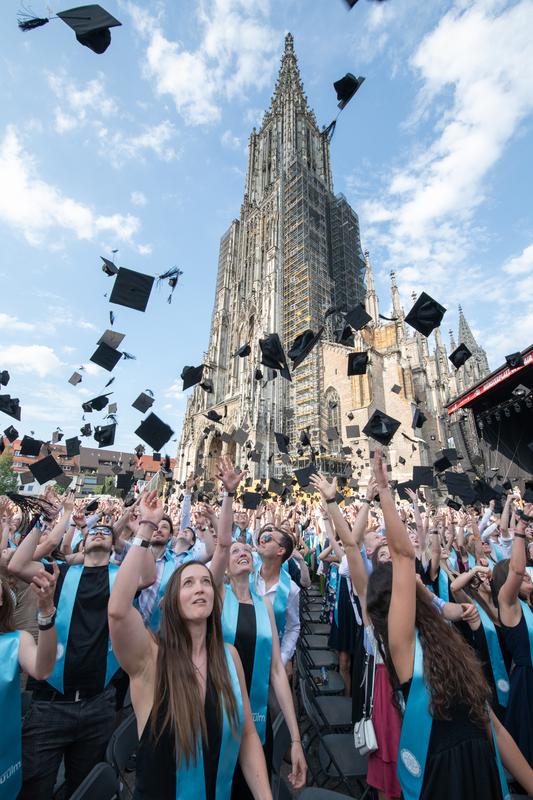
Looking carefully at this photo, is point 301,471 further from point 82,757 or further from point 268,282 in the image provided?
point 268,282

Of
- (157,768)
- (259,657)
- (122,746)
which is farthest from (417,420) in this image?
(157,768)

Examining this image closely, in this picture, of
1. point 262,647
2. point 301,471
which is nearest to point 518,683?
point 262,647

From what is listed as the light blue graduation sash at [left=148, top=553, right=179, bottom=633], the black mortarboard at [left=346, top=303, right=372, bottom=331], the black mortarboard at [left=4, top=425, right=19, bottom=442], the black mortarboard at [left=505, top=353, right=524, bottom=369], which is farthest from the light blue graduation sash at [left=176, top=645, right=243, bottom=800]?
the black mortarboard at [left=505, top=353, right=524, bottom=369]

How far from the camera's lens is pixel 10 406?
342 inches

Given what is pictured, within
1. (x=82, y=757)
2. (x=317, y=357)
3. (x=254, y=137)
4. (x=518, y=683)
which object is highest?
(x=254, y=137)

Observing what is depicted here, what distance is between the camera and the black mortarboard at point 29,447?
8.19m

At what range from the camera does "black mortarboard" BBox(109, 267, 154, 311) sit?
573 centimetres

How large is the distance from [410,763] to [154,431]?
4.80 meters

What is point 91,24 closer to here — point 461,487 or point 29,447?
point 29,447

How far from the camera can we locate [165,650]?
1.43 meters

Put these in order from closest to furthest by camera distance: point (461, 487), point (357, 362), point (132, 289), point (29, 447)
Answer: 1. point (132, 289)
2. point (29, 447)
3. point (461, 487)
4. point (357, 362)

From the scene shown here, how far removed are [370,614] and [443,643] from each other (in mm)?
329

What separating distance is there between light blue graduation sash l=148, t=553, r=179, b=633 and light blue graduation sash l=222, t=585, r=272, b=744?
652mm

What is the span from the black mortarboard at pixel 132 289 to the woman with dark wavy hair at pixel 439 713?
546cm
